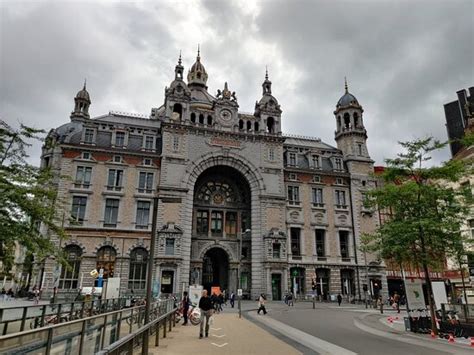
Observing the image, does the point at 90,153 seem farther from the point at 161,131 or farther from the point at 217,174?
the point at 217,174

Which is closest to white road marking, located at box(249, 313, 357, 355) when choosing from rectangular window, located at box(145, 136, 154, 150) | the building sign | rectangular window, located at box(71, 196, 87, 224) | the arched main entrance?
the arched main entrance

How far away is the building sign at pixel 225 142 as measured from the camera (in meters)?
44.7

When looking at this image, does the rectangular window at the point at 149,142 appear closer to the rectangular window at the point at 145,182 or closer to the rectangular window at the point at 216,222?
the rectangular window at the point at 145,182

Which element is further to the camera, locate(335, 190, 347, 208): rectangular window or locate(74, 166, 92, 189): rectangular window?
locate(335, 190, 347, 208): rectangular window

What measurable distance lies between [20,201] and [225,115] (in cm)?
3495

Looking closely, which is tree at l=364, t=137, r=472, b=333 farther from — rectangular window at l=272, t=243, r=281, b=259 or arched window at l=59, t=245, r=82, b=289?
arched window at l=59, t=245, r=82, b=289

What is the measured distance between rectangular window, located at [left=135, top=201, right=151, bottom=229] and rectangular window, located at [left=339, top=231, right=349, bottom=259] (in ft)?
85.3

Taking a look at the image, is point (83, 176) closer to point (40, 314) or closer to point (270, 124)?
point (270, 124)

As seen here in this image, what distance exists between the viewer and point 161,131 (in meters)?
44.9

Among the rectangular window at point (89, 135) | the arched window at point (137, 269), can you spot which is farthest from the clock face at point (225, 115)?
the arched window at point (137, 269)

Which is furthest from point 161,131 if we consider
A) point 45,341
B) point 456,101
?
point 456,101

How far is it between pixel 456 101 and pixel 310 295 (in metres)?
40.4

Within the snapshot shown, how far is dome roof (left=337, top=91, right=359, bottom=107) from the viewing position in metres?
52.3

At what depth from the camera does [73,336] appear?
536 centimetres
